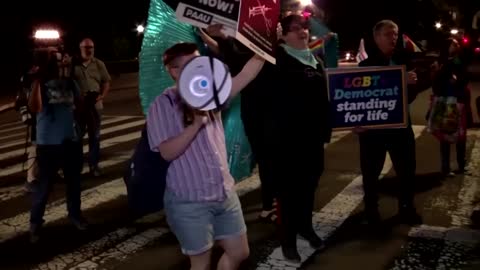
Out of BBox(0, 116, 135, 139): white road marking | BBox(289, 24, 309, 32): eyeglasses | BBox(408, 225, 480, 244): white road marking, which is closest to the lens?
BBox(289, 24, 309, 32): eyeglasses

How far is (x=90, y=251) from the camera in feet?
17.6

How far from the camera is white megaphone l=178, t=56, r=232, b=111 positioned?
3125 millimetres

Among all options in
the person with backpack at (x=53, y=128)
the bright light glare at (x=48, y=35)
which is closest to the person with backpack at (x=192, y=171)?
the person with backpack at (x=53, y=128)

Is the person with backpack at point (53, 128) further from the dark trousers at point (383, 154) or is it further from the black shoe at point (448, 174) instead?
the black shoe at point (448, 174)

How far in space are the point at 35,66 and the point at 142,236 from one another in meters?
1.78

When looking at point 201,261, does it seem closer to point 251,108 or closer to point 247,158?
point 251,108

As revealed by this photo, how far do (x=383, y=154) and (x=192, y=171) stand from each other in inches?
118

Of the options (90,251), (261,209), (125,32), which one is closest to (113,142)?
(261,209)

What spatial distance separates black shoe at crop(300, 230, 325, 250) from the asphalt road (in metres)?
0.07

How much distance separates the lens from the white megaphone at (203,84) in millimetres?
3125

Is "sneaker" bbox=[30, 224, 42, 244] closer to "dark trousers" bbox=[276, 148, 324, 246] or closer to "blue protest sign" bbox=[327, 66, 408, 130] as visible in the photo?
"dark trousers" bbox=[276, 148, 324, 246]

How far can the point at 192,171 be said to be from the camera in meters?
3.34

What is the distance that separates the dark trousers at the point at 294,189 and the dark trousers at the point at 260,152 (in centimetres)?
41

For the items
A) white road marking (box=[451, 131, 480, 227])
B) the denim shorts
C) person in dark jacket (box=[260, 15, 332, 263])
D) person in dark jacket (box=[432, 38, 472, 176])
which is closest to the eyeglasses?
person in dark jacket (box=[260, 15, 332, 263])
